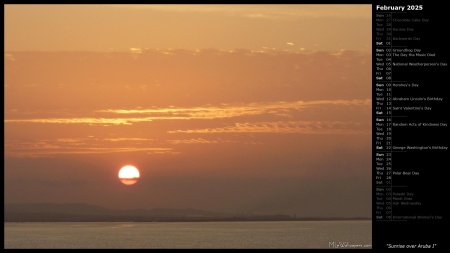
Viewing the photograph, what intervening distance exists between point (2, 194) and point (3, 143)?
2.44 m
